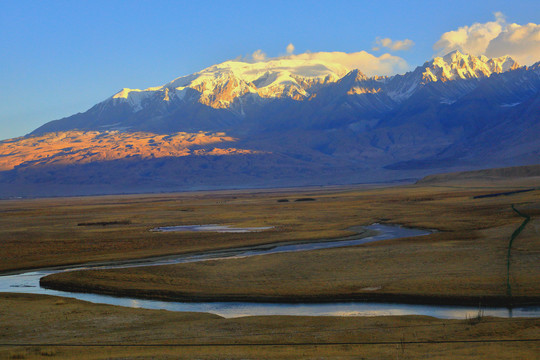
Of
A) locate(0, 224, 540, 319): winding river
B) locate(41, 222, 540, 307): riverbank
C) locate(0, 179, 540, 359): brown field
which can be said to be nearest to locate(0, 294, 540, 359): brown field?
locate(0, 179, 540, 359): brown field

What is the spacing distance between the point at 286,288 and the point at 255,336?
10192 mm

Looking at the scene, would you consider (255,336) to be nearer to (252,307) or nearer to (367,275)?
(252,307)

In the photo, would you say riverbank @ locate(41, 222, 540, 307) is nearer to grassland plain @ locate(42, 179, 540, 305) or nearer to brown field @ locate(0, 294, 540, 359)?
grassland plain @ locate(42, 179, 540, 305)

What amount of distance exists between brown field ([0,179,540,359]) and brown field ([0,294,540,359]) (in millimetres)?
46

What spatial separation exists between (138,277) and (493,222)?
36.6 m

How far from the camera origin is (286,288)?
34688 millimetres

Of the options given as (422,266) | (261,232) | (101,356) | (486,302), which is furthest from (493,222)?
(101,356)

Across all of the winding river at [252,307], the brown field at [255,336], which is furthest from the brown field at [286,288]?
the winding river at [252,307]

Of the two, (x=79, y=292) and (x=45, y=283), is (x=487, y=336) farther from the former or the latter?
(x=45, y=283)

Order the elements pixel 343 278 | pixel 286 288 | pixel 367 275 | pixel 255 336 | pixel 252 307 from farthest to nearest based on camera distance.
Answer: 1. pixel 367 275
2. pixel 343 278
3. pixel 286 288
4. pixel 252 307
5. pixel 255 336

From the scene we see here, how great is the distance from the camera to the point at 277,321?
27.2 meters

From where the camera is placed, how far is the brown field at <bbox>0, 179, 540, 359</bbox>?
2253 centimetres

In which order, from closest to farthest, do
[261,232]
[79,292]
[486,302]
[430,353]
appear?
[430,353] → [486,302] → [79,292] → [261,232]

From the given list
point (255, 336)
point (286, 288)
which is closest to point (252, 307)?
point (286, 288)
